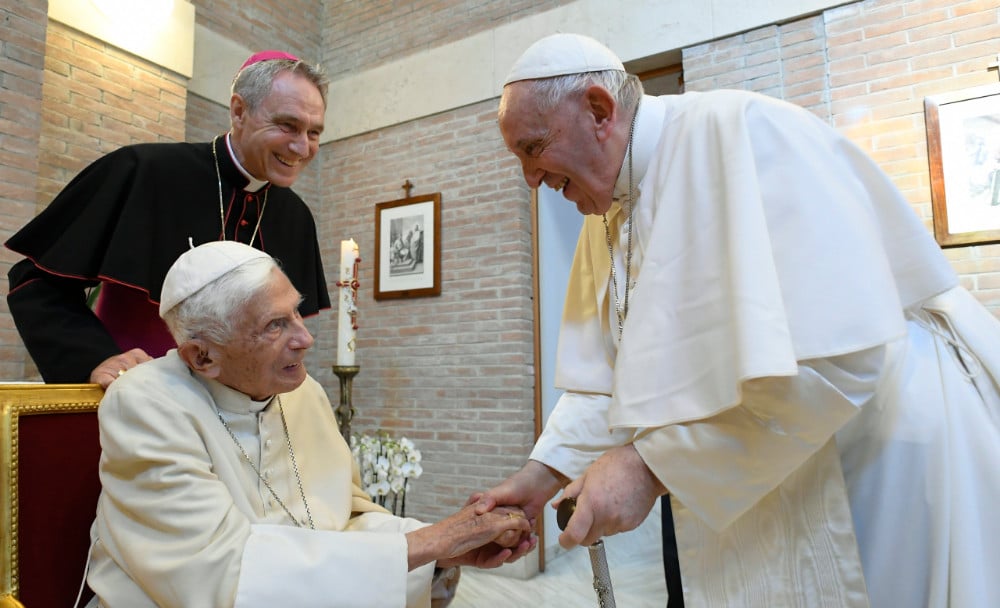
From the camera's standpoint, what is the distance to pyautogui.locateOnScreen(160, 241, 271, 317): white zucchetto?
5.31ft

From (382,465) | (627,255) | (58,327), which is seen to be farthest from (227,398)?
(382,465)

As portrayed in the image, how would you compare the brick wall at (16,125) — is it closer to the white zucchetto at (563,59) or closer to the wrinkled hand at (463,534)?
the wrinkled hand at (463,534)

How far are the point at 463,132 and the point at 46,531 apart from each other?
4.37 metres

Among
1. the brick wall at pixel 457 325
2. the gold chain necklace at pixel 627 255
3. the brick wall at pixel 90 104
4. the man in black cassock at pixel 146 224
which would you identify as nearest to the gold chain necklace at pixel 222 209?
the man in black cassock at pixel 146 224

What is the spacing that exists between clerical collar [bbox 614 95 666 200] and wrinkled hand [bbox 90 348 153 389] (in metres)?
1.39

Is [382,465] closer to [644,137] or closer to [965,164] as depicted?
[644,137]

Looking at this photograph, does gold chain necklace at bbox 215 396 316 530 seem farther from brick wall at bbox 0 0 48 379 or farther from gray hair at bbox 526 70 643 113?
brick wall at bbox 0 0 48 379

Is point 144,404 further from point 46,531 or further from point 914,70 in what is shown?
point 914,70

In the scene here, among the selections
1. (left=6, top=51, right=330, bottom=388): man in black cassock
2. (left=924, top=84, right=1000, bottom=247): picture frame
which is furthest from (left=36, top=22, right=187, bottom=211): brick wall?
(left=924, top=84, right=1000, bottom=247): picture frame

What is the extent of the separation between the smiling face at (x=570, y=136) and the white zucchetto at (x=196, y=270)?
2.43 ft

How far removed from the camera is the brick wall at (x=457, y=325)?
502cm

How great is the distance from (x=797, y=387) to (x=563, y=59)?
84 centimetres

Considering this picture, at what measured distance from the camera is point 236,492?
159cm

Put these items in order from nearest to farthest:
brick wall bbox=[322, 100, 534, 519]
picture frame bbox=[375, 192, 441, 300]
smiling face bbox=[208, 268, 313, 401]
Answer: smiling face bbox=[208, 268, 313, 401] < brick wall bbox=[322, 100, 534, 519] < picture frame bbox=[375, 192, 441, 300]
